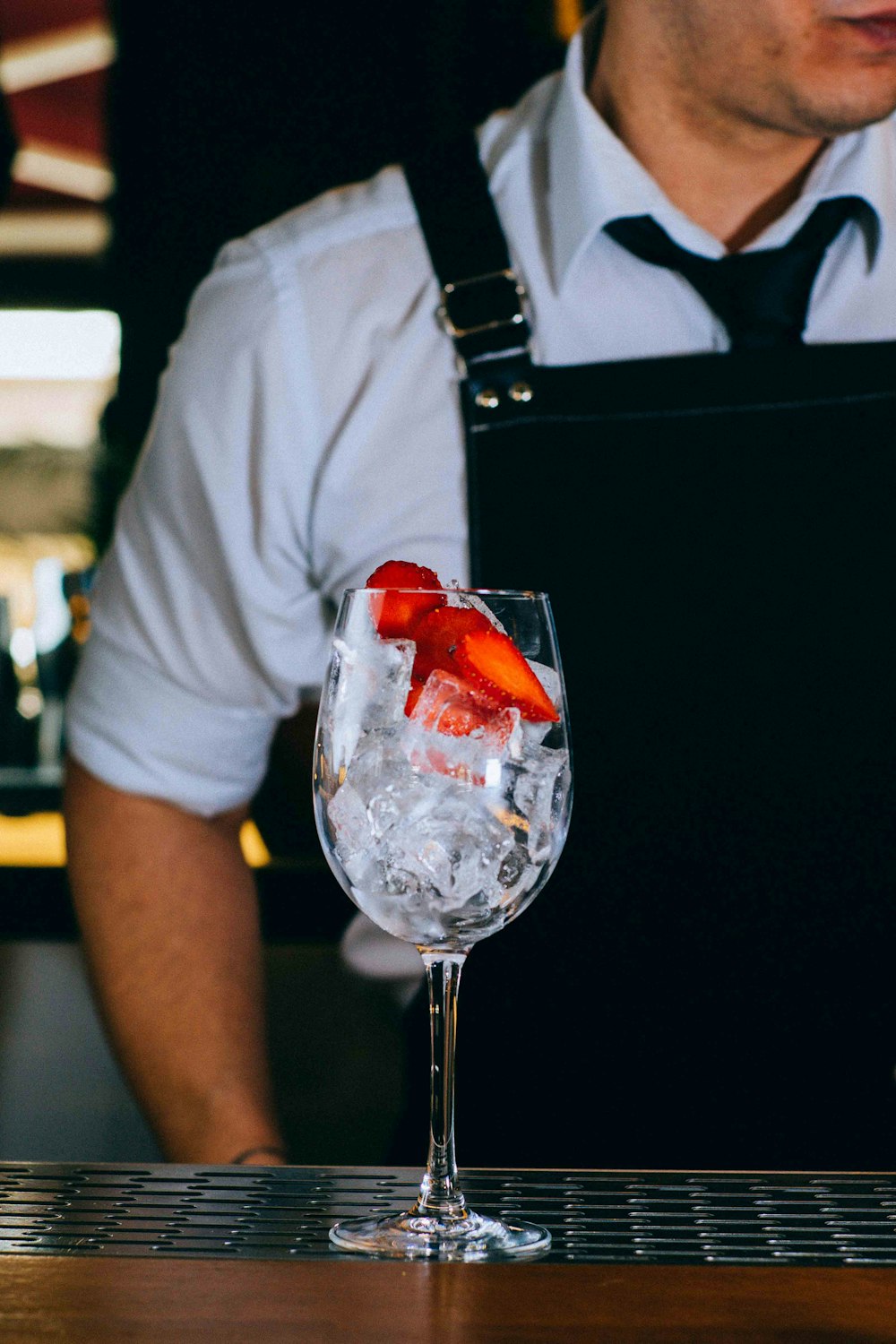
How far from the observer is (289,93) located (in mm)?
2652

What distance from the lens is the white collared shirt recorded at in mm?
1231

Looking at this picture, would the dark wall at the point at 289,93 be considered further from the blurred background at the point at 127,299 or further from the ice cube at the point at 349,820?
the ice cube at the point at 349,820

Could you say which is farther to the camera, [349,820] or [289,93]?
[289,93]

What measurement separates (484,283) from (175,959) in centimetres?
56

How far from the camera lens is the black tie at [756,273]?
1.21m

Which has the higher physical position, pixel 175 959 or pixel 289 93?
pixel 289 93

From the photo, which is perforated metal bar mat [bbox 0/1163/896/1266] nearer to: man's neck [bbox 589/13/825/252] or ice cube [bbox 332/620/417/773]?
ice cube [bbox 332/620/417/773]

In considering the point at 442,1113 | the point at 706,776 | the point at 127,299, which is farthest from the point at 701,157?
the point at 127,299

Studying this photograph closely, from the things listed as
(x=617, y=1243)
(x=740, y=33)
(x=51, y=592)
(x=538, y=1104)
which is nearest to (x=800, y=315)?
(x=740, y=33)

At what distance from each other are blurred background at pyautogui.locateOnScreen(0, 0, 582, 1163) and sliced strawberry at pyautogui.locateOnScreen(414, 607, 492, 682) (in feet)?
2.36

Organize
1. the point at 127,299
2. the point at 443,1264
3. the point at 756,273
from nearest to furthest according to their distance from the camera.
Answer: the point at 443,1264 < the point at 756,273 < the point at 127,299

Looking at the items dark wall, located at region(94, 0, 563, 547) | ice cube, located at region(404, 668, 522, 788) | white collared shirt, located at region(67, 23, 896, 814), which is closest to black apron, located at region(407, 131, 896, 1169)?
white collared shirt, located at region(67, 23, 896, 814)

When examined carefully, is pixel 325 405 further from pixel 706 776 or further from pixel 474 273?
pixel 706 776

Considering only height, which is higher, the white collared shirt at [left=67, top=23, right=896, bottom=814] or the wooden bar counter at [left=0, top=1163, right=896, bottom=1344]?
the white collared shirt at [left=67, top=23, right=896, bottom=814]
